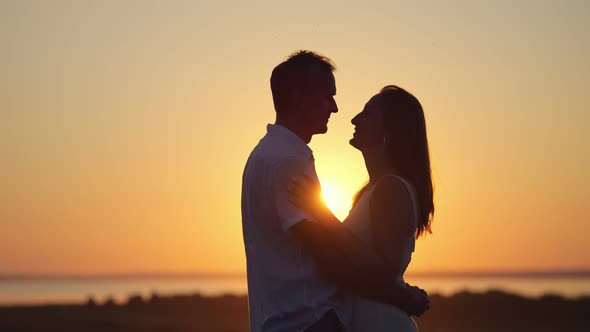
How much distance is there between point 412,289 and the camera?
646cm

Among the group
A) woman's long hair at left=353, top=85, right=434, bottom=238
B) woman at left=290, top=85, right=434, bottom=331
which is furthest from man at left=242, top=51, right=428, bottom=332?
woman's long hair at left=353, top=85, right=434, bottom=238

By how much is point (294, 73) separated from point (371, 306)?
136cm

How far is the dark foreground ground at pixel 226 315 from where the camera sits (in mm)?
19938

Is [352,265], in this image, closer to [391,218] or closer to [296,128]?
[391,218]

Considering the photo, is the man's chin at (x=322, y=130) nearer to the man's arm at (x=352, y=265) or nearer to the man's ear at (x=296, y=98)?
the man's ear at (x=296, y=98)

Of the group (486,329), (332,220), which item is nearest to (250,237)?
(332,220)

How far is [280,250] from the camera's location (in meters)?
5.94

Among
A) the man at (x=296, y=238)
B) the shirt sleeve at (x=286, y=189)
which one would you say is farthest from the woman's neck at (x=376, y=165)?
the shirt sleeve at (x=286, y=189)

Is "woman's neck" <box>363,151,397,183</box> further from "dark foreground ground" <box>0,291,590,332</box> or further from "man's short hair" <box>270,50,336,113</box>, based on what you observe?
"dark foreground ground" <box>0,291,590,332</box>

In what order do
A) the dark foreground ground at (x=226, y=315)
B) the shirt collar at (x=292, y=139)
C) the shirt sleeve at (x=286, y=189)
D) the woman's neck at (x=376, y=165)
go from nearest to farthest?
the shirt sleeve at (x=286, y=189) → the shirt collar at (x=292, y=139) → the woman's neck at (x=376, y=165) → the dark foreground ground at (x=226, y=315)

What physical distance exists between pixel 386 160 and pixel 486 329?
44.4 ft

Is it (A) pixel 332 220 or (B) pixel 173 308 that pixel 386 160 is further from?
(B) pixel 173 308

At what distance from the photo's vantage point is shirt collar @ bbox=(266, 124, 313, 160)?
5941 millimetres

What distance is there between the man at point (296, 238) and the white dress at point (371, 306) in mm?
117
